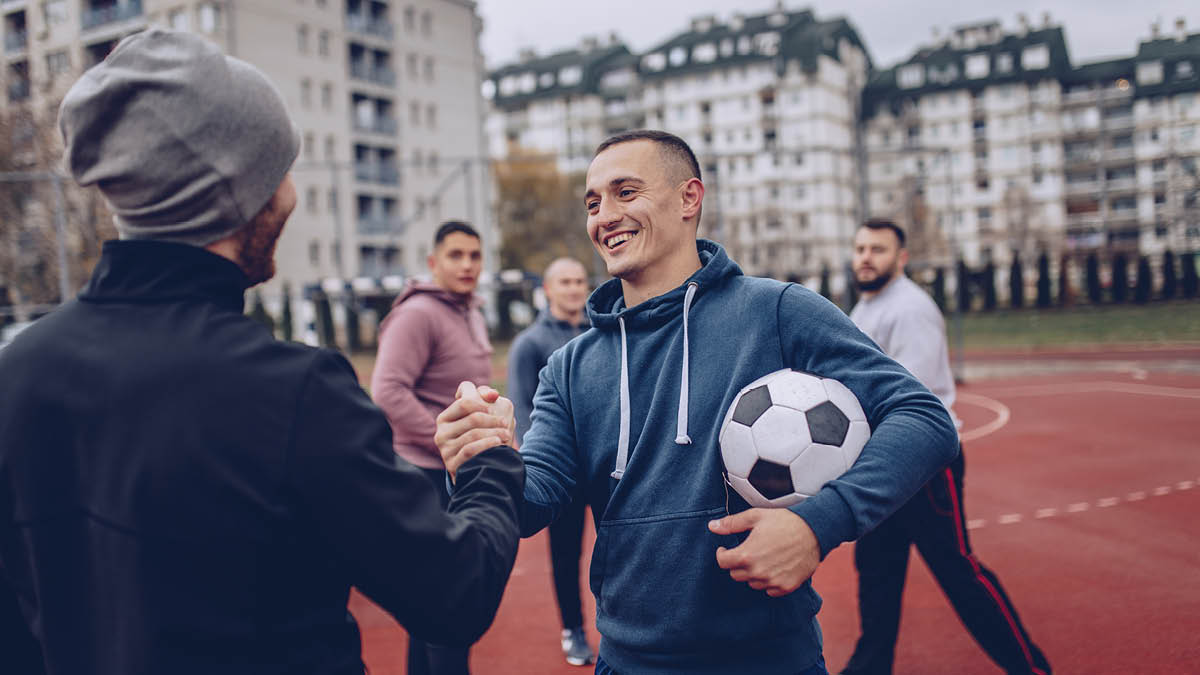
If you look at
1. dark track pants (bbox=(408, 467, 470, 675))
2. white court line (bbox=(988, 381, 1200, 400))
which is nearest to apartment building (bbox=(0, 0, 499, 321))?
white court line (bbox=(988, 381, 1200, 400))

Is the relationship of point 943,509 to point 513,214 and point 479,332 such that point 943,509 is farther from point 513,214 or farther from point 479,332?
point 513,214

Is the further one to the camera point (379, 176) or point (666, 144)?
point (379, 176)

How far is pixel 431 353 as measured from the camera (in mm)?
4891

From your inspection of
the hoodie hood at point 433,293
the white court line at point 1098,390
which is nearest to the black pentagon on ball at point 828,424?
the hoodie hood at point 433,293

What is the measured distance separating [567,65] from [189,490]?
8565 centimetres

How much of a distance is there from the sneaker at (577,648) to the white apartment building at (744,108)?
183 feet

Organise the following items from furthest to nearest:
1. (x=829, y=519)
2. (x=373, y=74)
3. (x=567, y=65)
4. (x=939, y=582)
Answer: (x=567, y=65)
(x=373, y=74)
(x=939, y=582)
(x=829, y=519)

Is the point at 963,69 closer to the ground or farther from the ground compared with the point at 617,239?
farther from the ground

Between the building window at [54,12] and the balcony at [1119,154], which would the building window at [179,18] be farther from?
the balcony at [1119,154]

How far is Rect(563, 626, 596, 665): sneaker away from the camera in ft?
17.0

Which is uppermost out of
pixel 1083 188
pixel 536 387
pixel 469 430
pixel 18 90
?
pixel 18 90

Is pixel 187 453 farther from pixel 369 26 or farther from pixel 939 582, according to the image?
pixel 369 26

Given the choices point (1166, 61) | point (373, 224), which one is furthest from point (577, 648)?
point (1166, 61)

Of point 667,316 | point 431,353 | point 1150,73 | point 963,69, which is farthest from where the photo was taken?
point 963,69
